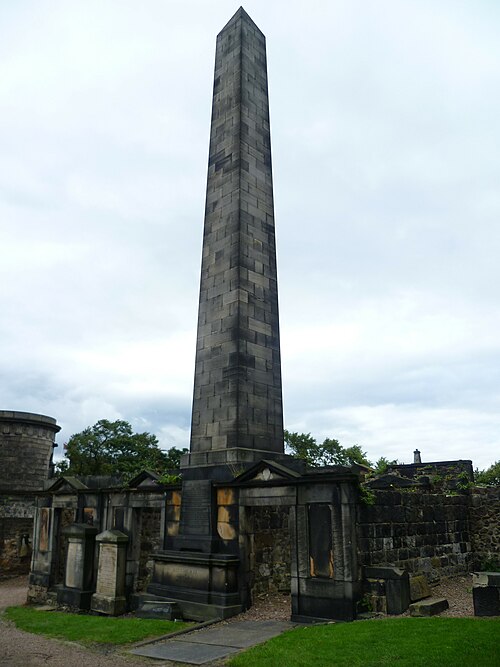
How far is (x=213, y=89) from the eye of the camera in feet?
63.1

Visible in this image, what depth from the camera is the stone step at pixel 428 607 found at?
10742 millimetres

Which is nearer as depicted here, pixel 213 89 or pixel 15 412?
pixel 213 89

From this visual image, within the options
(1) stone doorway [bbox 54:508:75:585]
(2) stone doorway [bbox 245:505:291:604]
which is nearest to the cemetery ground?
(2) stone doorway [bbox 245:505:291:604]

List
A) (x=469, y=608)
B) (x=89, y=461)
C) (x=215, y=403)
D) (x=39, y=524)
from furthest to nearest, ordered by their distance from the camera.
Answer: (x=89, y=461) → (x=39, y=524) → (x=215, y=403) → (x=469, y=608)

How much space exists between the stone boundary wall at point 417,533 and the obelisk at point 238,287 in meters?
3.71

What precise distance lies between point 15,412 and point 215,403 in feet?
70.1

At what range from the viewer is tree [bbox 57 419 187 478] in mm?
44000

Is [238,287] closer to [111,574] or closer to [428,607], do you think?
[428,607]

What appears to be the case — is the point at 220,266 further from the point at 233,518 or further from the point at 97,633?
the point at 97,633

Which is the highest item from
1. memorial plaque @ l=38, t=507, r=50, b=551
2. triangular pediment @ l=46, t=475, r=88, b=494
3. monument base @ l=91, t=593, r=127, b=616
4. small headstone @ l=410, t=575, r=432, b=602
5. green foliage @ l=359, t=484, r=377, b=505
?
triangular pediment @ l=46, t=475, r=88, b=494

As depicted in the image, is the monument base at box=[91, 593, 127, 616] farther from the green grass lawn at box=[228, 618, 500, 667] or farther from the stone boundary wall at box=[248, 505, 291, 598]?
the green grass lawn at box=[228, 618, 500, 667]

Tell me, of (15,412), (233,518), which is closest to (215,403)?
(233,518)

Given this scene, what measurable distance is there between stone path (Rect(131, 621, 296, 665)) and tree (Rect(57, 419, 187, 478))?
32.8 m

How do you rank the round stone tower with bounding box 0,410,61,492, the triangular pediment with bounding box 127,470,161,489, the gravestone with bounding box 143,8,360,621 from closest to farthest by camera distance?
the gravestone with bounding box 143,8,360,621, the triangular pediment with bounding box 127,470,161,489, the round stone tower with bounding box 0,410,61,492
